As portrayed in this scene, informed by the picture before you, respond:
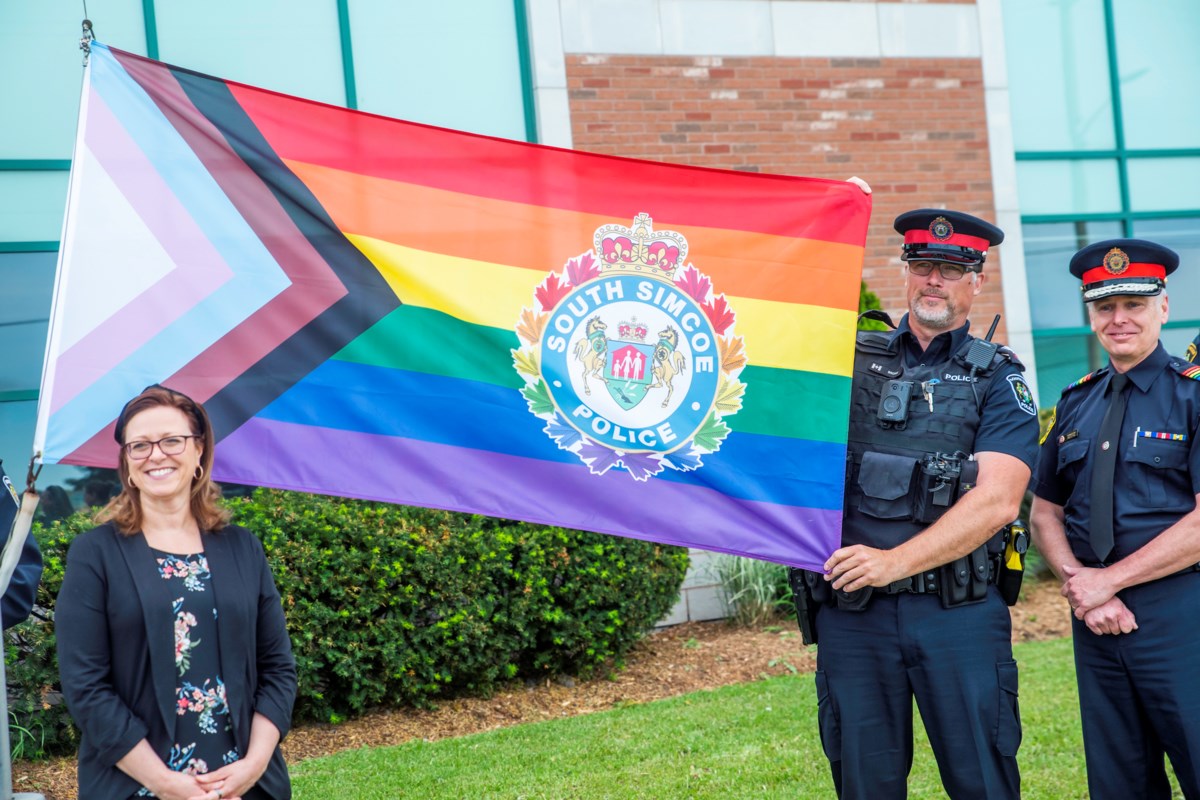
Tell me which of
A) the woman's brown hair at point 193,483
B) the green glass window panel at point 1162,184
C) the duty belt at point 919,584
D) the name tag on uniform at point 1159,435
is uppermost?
the green glass window panel at point 1162,184

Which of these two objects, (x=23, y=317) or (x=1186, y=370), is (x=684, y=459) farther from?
(x=23, y=317)

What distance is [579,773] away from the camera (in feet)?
17.5

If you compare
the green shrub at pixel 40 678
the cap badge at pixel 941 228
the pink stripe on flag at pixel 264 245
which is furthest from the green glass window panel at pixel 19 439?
the cap badge at pixel 941 228

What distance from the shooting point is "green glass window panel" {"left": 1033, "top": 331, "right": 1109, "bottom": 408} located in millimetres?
10477

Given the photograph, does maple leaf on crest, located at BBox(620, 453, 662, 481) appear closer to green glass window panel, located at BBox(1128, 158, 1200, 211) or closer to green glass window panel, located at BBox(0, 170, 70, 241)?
green glass window panel, located at BBox(0, 170, 70, 241)

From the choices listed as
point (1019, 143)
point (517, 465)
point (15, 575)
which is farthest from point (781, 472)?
point (1019, 143)

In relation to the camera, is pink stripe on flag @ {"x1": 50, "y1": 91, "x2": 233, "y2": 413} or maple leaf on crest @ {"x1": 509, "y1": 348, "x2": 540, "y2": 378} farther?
maple leaf on crest @ {"x1": 509, "y1": 348, "x2": 540, "y2": 378}

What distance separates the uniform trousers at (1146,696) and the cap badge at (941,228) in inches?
52.3

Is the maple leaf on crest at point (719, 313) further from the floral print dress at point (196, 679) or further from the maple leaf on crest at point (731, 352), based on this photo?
the floral print dress at point (196, 679)

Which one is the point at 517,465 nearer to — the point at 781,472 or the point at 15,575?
the point at 781,472

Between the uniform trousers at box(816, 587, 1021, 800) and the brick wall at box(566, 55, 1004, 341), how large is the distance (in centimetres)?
589

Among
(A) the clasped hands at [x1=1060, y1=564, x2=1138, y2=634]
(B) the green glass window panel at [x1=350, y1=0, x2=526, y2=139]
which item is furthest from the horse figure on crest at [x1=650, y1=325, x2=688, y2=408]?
(B) the green glass window panel at [x1=350, y1=0, x2=526, y2=139]

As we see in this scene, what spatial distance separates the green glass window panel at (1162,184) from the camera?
35.1 feet

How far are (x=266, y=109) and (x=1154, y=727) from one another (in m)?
3.56
